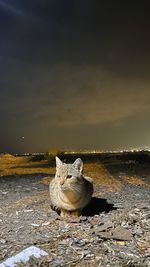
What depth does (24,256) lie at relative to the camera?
4.91 meters

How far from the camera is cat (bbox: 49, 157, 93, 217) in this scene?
6629 millimetres

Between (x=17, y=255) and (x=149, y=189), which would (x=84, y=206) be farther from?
(x=149, y=189)

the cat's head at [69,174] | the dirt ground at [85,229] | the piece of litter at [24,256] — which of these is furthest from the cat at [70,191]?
the piece of litter at [24,256]

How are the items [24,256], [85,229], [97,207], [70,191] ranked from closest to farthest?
[24,256] → [85,229] → [70,191] → [97,207]

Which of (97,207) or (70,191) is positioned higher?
(70,191)

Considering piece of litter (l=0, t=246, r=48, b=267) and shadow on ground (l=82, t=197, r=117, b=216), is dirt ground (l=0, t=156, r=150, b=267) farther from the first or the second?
piece of litter (l=0, t=246, r=48, b=267)

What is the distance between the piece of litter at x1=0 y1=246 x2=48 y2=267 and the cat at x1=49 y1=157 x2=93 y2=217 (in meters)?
1.65

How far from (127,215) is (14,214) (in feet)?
7.65

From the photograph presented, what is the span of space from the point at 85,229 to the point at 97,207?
1.72m

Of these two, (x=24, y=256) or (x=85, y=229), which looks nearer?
(x=24, y=256)

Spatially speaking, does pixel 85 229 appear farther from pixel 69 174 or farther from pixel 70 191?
pixel 69 174

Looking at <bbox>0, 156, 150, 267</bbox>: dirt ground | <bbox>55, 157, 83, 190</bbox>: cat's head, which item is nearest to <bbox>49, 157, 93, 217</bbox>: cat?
<bbox>55, 157, 83, 190</bbox>: cat's head

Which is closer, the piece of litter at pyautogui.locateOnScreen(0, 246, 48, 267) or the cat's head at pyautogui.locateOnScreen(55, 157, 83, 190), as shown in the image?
the piece of litter at pyautogui.locateOnScreen(0, 246, 48, 267)

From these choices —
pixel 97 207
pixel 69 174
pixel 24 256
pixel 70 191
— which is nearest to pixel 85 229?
pixel 70 191
